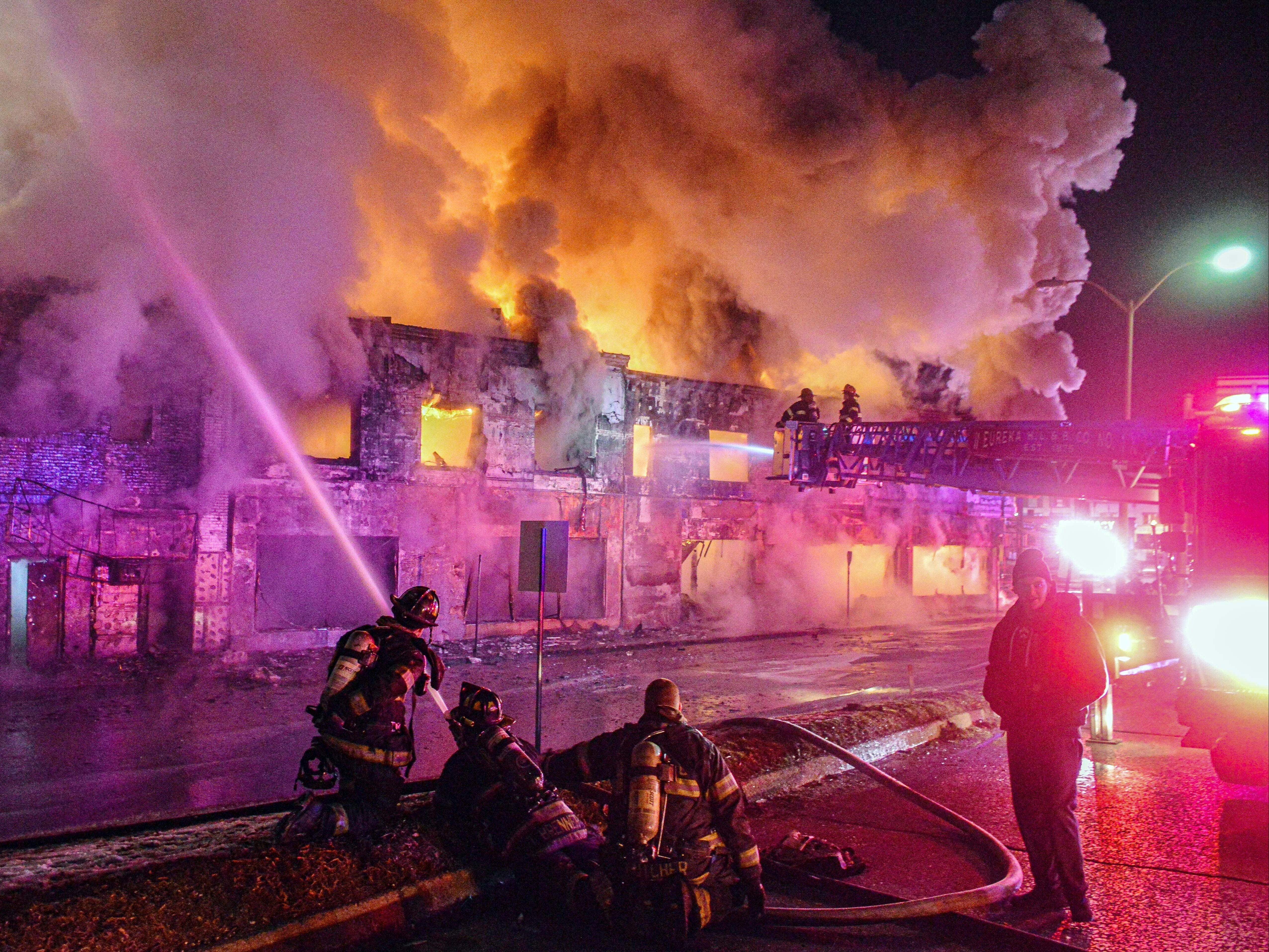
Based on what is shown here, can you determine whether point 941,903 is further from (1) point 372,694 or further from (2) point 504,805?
(1) point 372,694

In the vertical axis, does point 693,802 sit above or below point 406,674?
below

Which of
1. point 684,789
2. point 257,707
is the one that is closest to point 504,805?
point 684,789

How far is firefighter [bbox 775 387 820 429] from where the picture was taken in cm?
1457

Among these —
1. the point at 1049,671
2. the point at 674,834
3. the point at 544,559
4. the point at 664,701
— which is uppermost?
the point at 544,559

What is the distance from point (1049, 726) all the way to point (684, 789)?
194 cm

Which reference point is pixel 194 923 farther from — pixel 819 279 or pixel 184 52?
pixel 819 279

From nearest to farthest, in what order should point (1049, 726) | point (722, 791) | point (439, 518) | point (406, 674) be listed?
point (722, 791) < point (1049, 726) < point (406, 674) < point (439, 518)

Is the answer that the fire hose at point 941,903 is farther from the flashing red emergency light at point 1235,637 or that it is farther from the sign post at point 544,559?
the sign post at point 544,559

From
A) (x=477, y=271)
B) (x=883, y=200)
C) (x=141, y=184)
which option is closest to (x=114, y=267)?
(x=141, y=184)

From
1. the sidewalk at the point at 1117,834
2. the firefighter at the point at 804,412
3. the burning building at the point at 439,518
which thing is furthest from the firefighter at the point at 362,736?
the burning building at the point at 439,518

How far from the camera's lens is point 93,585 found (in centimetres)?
1428

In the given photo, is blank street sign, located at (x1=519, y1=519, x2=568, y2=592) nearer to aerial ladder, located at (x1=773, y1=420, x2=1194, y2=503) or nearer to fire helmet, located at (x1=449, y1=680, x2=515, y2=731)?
fire helmet, located at (x1=449, y1=680, x2=515, y2=731)

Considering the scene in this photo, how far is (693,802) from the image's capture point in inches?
151

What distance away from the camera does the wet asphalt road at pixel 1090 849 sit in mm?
4082
